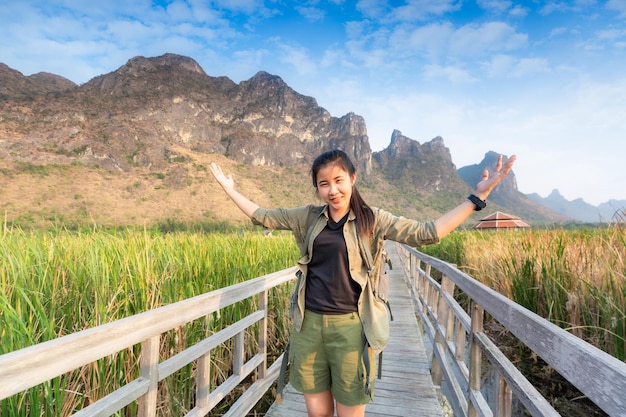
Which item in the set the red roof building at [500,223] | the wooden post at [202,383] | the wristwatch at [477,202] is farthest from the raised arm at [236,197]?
the red roof building at [500,223]

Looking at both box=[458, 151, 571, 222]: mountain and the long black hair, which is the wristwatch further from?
box=[458, 151, 571, 222]: mountain

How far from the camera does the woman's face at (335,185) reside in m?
1.43

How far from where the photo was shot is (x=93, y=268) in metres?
1.83

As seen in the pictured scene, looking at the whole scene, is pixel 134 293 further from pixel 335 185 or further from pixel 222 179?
pixel 335 185

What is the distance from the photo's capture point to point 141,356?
1.18m

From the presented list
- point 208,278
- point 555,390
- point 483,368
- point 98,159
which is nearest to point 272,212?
point 208,278

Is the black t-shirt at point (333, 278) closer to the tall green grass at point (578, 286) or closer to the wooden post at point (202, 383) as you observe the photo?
the wooden post at point (202, 383)

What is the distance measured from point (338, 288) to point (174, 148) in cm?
7529

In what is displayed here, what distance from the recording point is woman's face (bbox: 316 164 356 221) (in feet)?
4.70

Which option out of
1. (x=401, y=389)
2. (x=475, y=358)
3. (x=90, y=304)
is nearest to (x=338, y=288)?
(x=475, y=358)

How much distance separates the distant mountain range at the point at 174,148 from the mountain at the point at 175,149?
0.28 meters

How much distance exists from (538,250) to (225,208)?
53601 mm

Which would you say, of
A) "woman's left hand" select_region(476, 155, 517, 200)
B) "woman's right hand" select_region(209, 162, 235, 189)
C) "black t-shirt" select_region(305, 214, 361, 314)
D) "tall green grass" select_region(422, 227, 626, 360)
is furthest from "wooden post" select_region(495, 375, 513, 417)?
"woman's right hand" select_region(209, 162, 235, 189)

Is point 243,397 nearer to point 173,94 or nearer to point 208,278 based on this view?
point 208,278
